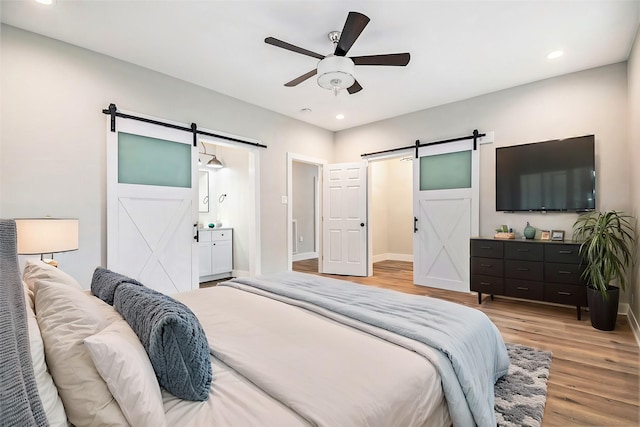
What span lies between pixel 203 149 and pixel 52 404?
5.35 meters

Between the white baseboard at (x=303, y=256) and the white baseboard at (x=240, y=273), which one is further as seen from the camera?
the white baseboard at (x=303, y=256)

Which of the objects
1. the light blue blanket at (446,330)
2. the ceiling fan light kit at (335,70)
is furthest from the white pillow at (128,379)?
the ceiling fan light kit at (335,70)

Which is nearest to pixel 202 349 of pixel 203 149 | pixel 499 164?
pixel 499 164

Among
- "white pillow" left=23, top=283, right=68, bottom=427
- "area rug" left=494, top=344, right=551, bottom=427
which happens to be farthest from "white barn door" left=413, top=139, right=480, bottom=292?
"white pillow" left=23, top=283, right=68, bottom=427

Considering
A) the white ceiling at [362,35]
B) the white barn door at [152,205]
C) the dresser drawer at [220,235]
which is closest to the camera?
the white ceiling at [362,35]

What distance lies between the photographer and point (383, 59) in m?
2.66

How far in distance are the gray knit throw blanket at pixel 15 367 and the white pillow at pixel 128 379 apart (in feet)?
0.43

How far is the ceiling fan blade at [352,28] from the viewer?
2107 mm

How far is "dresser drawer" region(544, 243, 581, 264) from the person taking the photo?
322 centimetres

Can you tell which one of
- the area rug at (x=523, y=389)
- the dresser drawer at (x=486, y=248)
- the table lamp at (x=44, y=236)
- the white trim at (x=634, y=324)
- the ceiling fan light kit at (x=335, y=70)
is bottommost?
the area rug at (x=523, y=389)

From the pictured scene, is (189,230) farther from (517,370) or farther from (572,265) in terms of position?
(572,265)

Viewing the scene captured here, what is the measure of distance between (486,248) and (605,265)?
43.3 inches

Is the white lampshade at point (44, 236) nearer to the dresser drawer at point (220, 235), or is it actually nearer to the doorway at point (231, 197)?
the dresser drawer at point (220, 235)

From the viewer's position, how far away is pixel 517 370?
2.17 m
